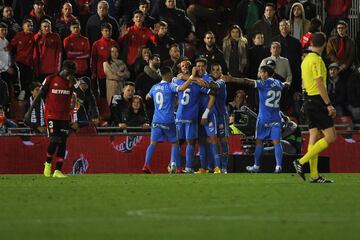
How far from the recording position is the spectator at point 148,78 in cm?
2644

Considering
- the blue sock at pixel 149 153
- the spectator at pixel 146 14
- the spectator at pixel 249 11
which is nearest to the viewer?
the blue sock at pixel 149 153

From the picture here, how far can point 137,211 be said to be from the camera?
12.4 metres

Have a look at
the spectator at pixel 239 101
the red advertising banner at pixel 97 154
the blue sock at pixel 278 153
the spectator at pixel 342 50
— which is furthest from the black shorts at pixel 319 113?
the spectator at pixel 342 50

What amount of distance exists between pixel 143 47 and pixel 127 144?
269cm

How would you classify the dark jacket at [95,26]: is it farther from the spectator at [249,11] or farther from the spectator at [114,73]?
the spectator at [249,11]

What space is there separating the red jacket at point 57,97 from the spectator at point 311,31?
7216 millimetres

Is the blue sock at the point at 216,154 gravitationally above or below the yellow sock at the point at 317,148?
below

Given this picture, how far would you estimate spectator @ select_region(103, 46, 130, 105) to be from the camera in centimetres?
2636

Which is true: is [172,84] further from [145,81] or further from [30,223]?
[30,223]

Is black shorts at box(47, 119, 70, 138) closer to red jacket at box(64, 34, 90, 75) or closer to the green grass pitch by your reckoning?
the green grass pitch

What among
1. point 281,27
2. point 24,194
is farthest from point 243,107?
point 24,194

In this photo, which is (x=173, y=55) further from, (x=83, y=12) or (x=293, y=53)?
(x=293, y=53)

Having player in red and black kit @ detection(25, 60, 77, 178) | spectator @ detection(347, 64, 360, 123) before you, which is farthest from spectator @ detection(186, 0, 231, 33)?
player in red and black kit @ detection(25, 60, 77, 178)

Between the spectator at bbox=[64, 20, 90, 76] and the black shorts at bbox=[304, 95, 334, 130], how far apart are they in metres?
9.56
